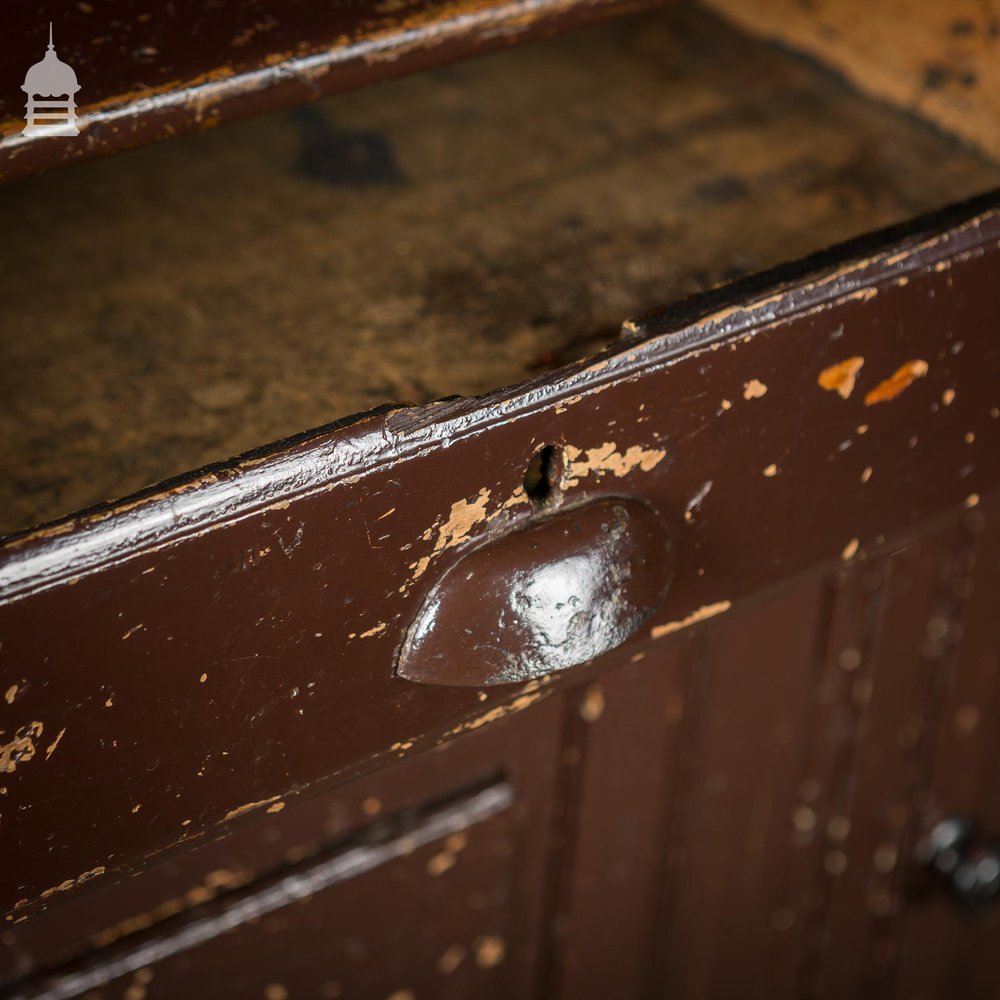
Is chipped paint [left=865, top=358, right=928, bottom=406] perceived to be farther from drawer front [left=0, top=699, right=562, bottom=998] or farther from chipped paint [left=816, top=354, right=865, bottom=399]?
drawer front [left=0, top=699, right=562, bottom=998]

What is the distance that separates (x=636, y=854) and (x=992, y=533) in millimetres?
369

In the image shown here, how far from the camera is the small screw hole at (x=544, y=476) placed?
0.45m

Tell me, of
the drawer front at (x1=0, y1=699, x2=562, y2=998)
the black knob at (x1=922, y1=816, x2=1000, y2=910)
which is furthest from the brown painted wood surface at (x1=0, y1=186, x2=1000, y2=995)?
the black knob at (x1=922, y1=816, x2=1000, y2=910)

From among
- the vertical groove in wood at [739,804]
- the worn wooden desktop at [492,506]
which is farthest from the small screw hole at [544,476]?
the vertical groove in wood at [739,804]

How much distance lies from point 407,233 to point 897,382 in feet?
1.00

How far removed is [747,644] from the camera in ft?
2.94

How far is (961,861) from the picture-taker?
44.5 inches

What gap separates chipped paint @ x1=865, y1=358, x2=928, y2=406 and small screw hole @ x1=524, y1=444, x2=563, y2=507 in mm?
152

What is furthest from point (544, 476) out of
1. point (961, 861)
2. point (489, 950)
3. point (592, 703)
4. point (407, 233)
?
point (961, 861)

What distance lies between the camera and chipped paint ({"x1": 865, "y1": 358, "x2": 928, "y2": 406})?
0.52m

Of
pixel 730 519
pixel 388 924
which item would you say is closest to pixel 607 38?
pixel 730 519

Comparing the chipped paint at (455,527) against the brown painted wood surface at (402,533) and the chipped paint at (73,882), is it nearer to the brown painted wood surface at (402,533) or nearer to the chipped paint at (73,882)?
the brown painted wood surface at (402,533)

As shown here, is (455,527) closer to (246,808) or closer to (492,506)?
(492,506)

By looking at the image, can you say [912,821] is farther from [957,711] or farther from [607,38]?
[607,38]
